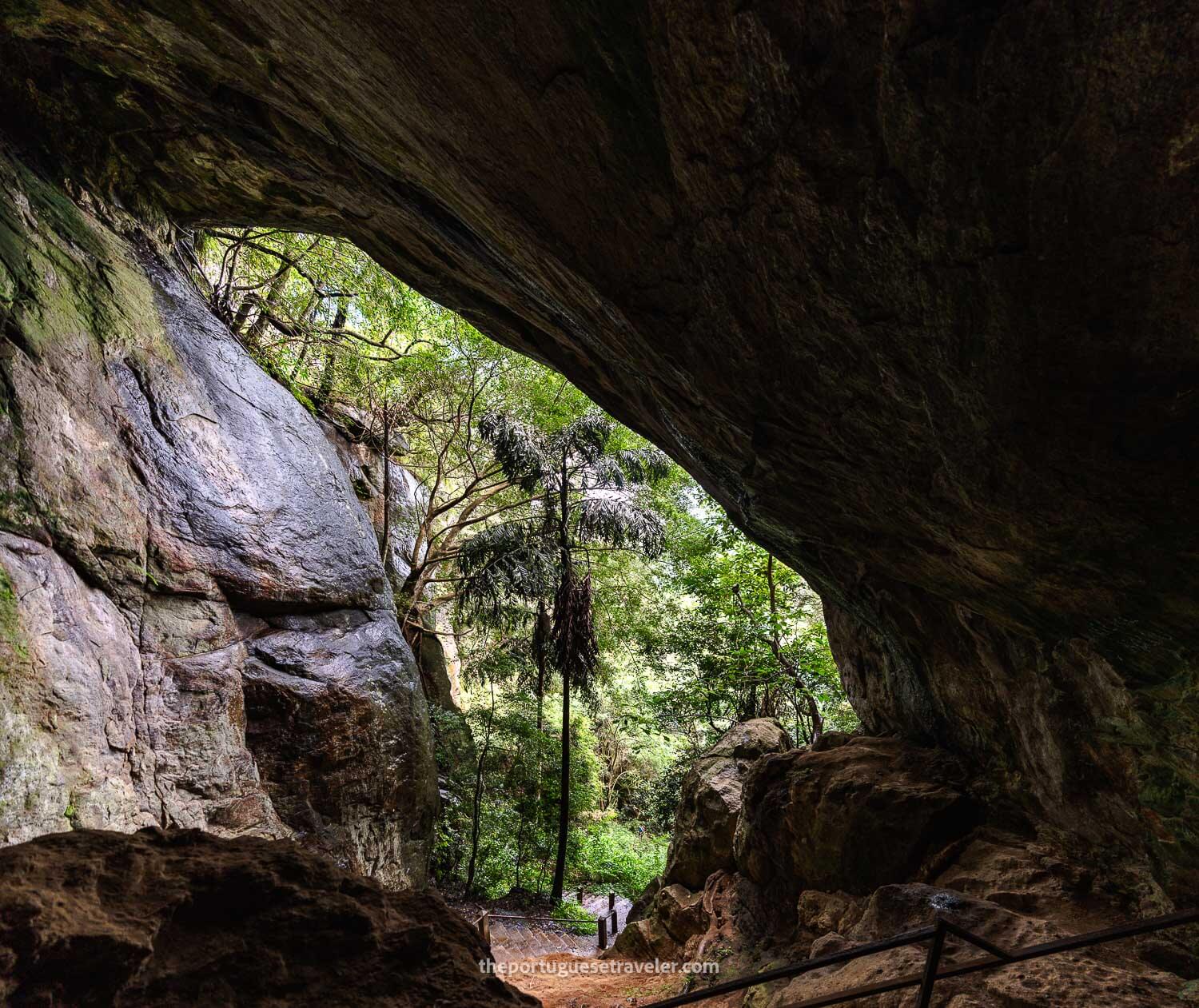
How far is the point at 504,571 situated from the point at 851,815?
261 inches

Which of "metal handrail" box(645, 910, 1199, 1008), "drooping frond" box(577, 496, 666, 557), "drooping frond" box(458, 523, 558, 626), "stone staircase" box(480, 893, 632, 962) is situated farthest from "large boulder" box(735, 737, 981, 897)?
"drooping frond" box(458, 523, 558, 626)

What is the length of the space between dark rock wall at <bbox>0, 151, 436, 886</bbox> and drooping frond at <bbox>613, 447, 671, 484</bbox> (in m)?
4.85

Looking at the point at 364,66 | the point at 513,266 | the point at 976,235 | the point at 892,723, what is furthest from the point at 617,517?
the point at 976,235

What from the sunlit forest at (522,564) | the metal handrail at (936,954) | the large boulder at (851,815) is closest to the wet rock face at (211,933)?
the metal handrail at (936,954)

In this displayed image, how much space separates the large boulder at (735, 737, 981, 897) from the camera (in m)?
4.56

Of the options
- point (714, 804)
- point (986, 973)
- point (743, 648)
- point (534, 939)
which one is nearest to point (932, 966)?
point (986, 973)

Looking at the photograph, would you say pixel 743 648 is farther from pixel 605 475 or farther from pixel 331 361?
pixel 331 361

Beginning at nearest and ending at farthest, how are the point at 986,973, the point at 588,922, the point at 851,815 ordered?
the point at 986,973, the point at 851,815, the point at 588,922

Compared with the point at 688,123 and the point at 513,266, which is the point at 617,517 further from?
the point at 688,123

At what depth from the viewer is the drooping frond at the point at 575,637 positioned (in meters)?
9.68

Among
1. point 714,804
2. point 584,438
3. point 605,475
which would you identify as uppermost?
point 584,438

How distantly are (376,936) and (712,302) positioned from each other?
271 centimetres

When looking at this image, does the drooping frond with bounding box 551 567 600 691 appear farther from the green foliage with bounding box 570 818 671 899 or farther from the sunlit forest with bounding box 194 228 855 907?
the green foliage with bounding box 570 818 671 899

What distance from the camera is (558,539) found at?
1051cm
